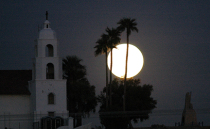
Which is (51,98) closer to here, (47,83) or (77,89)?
(47,83)

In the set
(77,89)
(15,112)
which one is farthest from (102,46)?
(15,112)

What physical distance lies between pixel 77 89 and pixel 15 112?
33.4 feet

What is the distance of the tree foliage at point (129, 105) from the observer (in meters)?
70.4

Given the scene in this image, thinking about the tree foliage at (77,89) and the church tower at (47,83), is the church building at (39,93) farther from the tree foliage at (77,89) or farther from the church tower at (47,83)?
the tree foliage at (77,89)

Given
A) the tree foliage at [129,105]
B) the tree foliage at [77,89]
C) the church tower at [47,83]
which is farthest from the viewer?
the tree foliage at [77,89]

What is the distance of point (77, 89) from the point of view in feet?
243

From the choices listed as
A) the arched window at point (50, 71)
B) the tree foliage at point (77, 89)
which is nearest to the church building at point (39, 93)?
the arched window at point (50, 71)

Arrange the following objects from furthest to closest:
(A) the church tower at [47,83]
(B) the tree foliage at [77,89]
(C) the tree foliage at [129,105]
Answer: (B) the tree foliage at [77,89]
(C) the tree foliage at [129,105]
(A) the church tower at [47,83]

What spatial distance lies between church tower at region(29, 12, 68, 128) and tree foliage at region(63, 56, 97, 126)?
6105mm

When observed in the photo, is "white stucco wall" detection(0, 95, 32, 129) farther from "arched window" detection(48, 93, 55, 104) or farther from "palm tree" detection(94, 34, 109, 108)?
"palm tree" detection(94, 34, 109, 108)

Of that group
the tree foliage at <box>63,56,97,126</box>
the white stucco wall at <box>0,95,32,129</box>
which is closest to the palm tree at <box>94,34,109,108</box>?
the tree foliage at <box>63,56,97,126</box>

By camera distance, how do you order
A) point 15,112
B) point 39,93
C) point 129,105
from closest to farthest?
point 39,93, point 15,112, point 129,105

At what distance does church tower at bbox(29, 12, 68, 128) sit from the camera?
67.4 m

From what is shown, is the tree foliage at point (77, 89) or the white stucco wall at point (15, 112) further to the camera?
the tree foliage at point (77, 89)
